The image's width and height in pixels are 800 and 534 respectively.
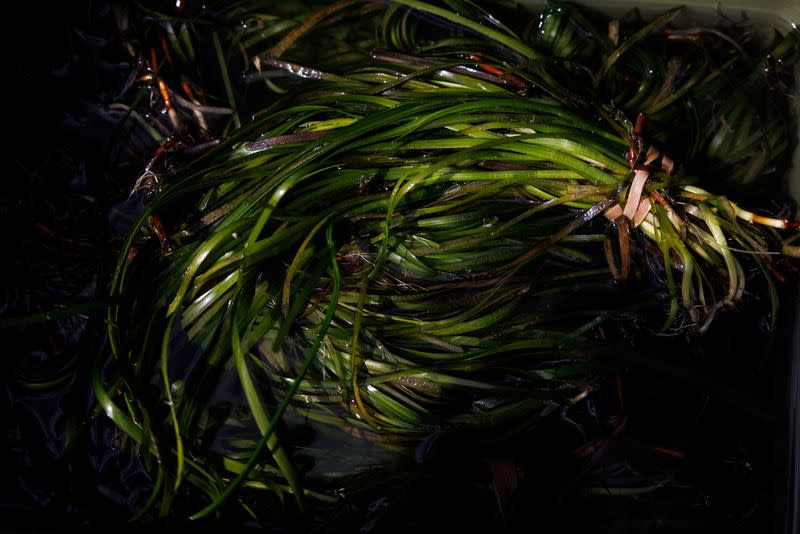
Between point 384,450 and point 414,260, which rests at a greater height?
point 414,260

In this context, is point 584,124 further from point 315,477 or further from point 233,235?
point 315,477

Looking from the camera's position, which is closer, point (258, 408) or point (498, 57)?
point (258, 408)

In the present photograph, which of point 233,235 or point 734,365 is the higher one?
point 233,235

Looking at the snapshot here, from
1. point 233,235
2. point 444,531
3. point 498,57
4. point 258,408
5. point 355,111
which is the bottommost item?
point 444,531

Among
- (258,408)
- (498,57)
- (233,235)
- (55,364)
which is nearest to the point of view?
(258,408)

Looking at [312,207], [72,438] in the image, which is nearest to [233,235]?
[312,207]

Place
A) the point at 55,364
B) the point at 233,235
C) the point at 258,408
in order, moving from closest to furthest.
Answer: the point at 258,408, the point at 233,235, the point at 55,364
